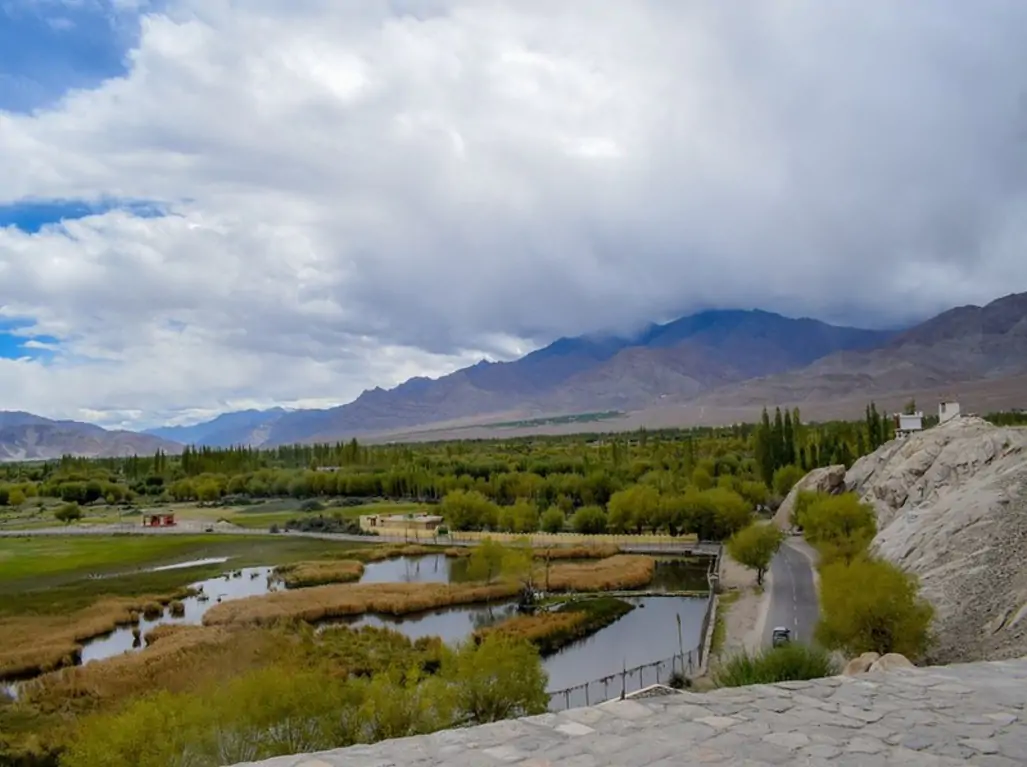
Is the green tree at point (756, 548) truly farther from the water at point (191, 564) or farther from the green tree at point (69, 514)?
the green tree at point (69, 514)

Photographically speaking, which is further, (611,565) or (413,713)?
(611,565)

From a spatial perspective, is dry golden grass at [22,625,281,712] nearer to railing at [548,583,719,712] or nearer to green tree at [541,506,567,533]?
railing at [548,583,719,712]

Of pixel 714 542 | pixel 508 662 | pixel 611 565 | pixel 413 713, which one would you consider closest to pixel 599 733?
pixel 413 713

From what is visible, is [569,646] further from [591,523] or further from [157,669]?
[591,523]

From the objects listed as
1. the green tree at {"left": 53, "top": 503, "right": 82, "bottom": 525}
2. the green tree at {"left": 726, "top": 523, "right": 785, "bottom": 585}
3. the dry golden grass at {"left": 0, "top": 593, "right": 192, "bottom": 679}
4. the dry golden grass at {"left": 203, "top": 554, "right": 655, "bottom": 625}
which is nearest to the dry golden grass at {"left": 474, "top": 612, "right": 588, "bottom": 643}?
the dry golden grass at {"left": 203, "top": 554, "right": 655, "bottom": 625}

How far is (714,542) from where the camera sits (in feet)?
248

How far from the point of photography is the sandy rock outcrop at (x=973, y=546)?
25828 millimetres

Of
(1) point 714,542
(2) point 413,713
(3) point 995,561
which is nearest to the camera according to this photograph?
(2) point 413,713

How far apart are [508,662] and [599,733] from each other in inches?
710

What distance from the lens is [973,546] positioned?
31.5 meters

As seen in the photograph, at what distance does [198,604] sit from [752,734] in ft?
170

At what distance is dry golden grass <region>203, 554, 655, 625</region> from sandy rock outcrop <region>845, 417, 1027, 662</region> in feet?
62.2

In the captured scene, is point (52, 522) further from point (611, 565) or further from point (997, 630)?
point (997, 630)

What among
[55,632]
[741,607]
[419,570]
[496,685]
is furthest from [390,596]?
[496,685]
